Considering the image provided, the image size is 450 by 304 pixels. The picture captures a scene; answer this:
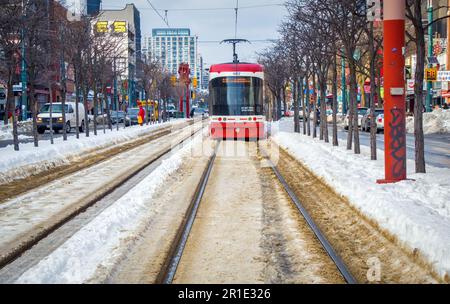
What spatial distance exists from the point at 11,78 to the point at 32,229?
15135 millimetres

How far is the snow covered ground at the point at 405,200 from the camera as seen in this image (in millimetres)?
6375

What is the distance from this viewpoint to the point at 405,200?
9.01 metres

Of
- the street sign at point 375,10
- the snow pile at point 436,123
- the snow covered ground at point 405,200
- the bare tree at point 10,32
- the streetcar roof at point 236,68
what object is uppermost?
the bare tree at point 10,32

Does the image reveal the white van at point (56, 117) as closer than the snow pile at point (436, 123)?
No

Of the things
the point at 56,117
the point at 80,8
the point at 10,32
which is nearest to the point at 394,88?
the point at 10,32

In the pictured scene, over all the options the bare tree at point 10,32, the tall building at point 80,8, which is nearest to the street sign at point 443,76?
the tall building at point 80,8

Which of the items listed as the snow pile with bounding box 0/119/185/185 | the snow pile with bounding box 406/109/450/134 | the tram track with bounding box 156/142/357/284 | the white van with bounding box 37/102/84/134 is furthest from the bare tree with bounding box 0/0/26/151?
the snow pile with bounding box 406/109/450/134

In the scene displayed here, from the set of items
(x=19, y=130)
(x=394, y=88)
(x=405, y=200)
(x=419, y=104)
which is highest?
(x=394, y=88)

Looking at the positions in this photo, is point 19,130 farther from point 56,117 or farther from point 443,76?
point 443,76

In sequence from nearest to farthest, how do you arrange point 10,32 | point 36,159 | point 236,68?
point 36,159, point 10,32, point 236,68

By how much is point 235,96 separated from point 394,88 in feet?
49.5

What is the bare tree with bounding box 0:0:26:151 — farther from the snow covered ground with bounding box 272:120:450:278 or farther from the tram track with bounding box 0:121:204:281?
the snow covered ground with bounding box 272:120:450:278

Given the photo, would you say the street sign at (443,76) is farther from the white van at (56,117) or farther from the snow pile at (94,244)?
the snow pile at (94,244)
